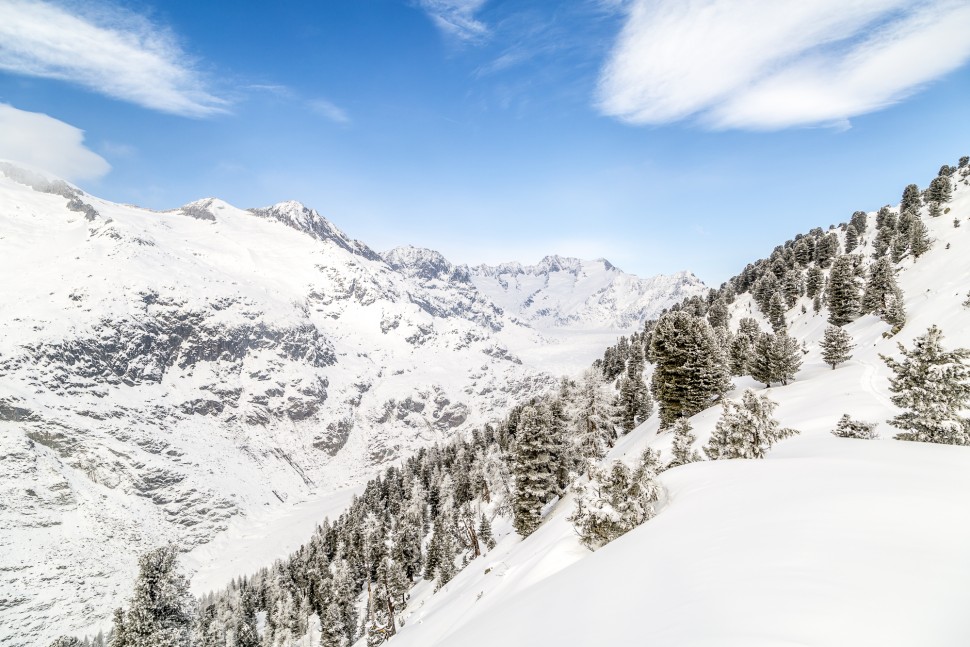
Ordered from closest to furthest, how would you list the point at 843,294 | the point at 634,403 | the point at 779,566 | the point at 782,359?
the point at 779,566
the point at 782,359
the point at 843,294
the point at 634,403

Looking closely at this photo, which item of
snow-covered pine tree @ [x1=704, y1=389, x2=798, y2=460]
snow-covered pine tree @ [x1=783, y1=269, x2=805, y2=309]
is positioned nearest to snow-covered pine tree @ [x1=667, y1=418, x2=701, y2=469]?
snow-covered pine tree @ [x1=704, y1=389, x2=798, y2=460]

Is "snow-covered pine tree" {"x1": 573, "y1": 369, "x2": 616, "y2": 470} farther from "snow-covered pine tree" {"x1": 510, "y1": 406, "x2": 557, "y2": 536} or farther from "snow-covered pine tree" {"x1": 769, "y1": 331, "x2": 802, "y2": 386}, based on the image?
"snow-covered pine tree" {"x1": 769, "y1": 331, "x2": 802, "y2": 386}

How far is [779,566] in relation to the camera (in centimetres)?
688

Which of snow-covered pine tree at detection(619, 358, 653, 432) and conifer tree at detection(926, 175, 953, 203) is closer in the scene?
snow-covered pine tree at detection(619, 358, 653, 432)

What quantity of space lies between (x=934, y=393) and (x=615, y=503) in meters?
14.4

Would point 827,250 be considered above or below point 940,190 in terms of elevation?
below

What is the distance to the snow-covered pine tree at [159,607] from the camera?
73.1ft

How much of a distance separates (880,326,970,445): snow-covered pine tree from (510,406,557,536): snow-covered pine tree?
82.9ft

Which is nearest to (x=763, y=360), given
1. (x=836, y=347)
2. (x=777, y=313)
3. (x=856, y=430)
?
(x=836, y=347)

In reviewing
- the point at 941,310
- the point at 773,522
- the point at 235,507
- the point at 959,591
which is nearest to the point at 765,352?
the point at 941,310

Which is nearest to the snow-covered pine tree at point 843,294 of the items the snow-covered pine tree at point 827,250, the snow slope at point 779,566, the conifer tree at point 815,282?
the conifer tree at point 815,282

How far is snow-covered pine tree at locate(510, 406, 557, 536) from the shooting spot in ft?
129

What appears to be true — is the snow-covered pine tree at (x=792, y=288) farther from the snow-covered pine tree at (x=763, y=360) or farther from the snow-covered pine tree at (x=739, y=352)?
the snow-covered pine tree at (x=763, y=360)

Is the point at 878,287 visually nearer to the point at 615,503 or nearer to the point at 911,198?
the point at 911,198
